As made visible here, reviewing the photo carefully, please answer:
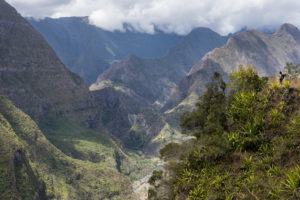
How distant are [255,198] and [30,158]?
195 meters

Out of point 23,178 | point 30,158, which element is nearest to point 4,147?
point 23,178

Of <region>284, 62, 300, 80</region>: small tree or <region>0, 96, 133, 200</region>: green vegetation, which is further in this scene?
<region>0, 96, 133, 200</region>: green vegetation

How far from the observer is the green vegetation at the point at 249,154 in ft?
67.4

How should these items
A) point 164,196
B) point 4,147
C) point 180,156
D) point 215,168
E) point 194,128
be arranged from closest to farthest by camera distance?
point 215,168 → point 164,196 → point 180,156 → point 194,128 → point 4,147

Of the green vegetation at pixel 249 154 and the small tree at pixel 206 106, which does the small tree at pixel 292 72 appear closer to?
the green vegetation at pixel 249 154

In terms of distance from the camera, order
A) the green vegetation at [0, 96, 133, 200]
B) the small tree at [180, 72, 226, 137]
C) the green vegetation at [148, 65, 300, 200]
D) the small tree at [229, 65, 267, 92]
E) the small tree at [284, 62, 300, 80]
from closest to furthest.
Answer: the green vegetation at [148, 65, 300, 200] → the small tree at [284, 62, 300, 80] → the small tree at [229, 65, 267, 92] → the small tree at [180, 72, 226, 137] → the green vegetation at [0, 96, 133, 200]

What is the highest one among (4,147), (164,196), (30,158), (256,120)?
(256,120)

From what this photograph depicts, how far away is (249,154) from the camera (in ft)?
82.8

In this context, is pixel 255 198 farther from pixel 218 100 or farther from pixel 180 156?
pixel 218 100

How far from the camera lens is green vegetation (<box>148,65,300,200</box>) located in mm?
20547

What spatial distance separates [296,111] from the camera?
86.3 feet

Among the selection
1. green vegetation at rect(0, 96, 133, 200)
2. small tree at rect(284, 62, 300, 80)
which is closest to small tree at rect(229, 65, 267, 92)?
small tree at rect(284, 62, 300, 80)

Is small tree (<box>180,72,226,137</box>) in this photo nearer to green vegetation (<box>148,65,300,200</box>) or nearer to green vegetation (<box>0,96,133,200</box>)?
green vegetation (<box>148,65,300,200</box>)

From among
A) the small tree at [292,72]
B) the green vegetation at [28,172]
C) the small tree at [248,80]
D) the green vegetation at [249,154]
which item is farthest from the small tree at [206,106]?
the green vegetation at [28,172]
